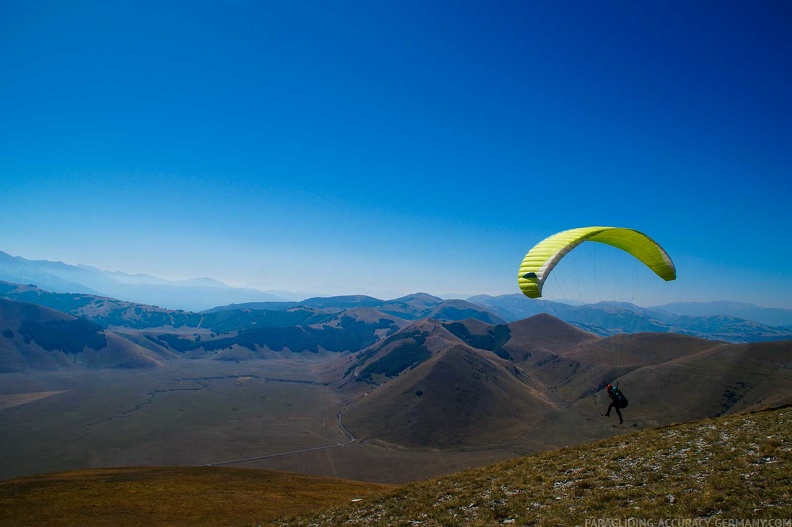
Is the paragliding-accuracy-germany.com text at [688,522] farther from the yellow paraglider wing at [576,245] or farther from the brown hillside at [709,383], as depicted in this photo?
the brown hillside at [709,383]

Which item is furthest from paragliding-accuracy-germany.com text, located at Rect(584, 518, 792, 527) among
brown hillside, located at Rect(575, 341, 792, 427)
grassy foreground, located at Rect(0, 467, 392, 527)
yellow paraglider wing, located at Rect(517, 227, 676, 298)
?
brown hillside, located at Rect(575, 341, 792, 427)

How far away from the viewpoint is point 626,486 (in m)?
14.0

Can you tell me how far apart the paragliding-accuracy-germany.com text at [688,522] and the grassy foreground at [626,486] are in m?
0.05

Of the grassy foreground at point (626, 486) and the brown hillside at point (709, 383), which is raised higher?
the grassy foreground at point (626, 486)

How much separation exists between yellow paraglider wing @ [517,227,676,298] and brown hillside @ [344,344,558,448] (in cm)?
11405

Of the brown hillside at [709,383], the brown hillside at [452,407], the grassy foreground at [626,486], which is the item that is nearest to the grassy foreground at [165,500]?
the grassy foreground at [626,486]

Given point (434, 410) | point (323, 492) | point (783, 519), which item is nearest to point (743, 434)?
point (783, 519)

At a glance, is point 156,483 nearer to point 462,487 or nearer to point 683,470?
point 462,487

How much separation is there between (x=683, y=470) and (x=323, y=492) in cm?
2822

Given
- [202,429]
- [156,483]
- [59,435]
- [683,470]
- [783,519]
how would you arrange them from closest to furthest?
[783,519] < [683,470] < [156,483] < [59,435] < [202,429]

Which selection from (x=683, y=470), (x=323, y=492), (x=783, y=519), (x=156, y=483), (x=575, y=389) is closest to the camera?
(x=783, y=519)

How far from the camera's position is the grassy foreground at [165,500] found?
2559cm

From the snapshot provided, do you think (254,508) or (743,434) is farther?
(254,508)

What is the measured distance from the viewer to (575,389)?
176 m
